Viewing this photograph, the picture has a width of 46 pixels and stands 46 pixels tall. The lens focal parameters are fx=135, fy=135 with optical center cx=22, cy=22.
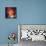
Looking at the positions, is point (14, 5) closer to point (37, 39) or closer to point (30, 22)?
point (30, 22)

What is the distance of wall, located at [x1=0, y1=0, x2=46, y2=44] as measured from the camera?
529 cm

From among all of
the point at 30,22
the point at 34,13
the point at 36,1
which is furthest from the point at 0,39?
the point at 36,1

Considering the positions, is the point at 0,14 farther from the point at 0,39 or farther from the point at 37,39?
the point at 37,39

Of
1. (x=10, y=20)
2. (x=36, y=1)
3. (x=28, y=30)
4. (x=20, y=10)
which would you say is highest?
(x=36, y=1)

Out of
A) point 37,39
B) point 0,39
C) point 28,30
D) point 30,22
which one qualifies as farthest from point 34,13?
point 0,39

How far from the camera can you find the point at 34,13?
530 centimetres

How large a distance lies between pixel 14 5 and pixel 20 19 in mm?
594

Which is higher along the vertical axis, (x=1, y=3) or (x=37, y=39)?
(x=1, y=3)

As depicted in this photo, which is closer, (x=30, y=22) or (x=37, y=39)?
(x=37, y=39)

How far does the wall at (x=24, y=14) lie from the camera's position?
529 cm

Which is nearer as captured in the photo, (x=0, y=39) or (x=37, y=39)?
(x=37, y=39)

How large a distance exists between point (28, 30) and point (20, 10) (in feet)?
2.78

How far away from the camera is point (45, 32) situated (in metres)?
5.09

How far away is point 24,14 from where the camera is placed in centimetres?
531
